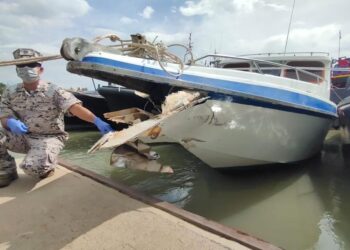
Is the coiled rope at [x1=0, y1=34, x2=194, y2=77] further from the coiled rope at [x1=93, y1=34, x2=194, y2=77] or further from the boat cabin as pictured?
the boat cabin

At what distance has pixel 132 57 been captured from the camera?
14.0 ft

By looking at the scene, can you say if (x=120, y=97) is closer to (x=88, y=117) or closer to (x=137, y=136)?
(x=88, y=117)

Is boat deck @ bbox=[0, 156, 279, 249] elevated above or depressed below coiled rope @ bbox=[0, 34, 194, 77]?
below

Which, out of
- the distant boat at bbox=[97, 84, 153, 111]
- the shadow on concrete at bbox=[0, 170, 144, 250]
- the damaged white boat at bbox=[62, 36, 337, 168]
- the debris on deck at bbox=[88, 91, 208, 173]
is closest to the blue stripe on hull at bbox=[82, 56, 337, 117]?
the damaged white boat at bbox=[62, 36, 337, 168]

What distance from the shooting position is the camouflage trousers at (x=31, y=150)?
3914mm

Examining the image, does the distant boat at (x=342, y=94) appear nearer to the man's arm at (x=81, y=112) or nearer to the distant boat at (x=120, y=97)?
the man's arm at (x=81, y=112)

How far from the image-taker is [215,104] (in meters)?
4.63

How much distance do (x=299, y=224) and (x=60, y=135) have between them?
2.96 m

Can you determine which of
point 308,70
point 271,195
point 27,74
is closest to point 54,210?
point 27,74

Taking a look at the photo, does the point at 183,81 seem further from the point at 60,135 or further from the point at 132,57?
the point at 60,135

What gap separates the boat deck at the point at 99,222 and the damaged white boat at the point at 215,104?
64 centimetres

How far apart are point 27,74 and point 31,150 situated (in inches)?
32.6

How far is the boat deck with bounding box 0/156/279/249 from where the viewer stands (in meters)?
2.67

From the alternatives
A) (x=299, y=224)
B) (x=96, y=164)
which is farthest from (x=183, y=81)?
(x=96, y=164)
